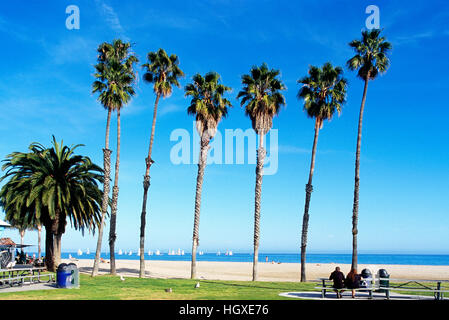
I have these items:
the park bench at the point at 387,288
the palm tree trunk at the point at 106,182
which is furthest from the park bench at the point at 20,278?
the park bench at the point at 387,288

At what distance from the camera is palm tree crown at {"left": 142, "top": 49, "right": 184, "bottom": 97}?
1355 inches

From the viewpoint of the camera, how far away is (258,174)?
34.3 m

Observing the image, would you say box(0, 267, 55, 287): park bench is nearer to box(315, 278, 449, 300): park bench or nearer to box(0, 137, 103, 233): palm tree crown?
box(0, 137, 103, 233): palm tree crown

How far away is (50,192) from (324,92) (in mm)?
21707

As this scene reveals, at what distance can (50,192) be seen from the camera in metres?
29.4

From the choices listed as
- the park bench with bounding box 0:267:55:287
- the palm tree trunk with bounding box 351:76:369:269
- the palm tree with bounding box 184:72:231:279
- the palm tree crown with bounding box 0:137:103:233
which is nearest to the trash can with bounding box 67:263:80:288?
the park bench with bounding box 0:267:55:287

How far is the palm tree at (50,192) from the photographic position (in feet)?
97.2

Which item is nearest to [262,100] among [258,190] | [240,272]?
[258,190]

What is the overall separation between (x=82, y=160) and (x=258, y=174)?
1352 cm

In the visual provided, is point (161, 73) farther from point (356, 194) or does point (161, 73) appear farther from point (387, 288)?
point (387, 288)

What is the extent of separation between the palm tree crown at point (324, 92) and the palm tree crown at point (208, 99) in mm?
6780

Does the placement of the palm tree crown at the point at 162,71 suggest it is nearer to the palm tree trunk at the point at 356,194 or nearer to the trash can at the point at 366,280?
the palm tree trunk at the point at 356,194
